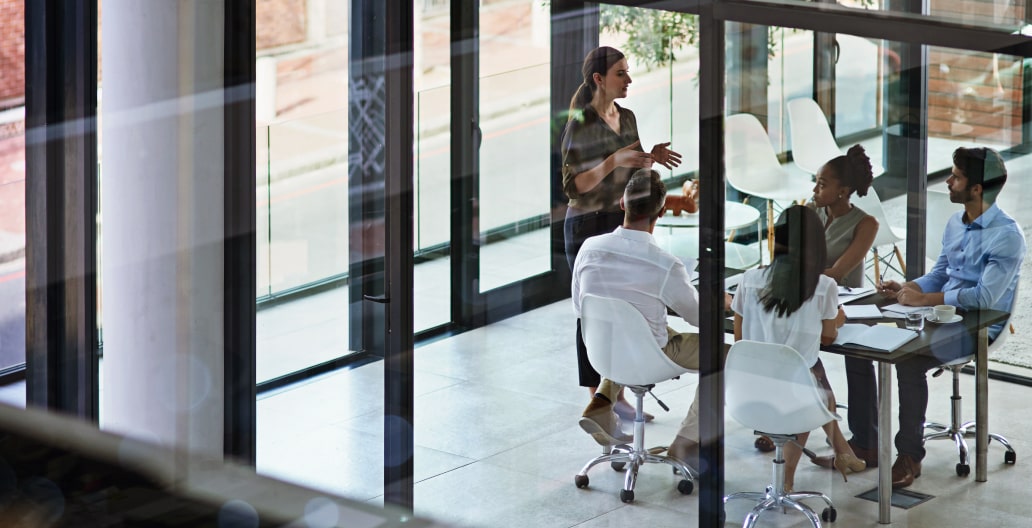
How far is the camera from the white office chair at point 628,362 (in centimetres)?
384

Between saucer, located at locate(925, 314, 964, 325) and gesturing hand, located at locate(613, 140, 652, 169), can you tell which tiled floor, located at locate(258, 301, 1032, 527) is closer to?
saucer, located at locate(925, 314, 964, 325)

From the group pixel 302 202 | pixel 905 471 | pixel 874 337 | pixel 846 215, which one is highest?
pixel 846 215

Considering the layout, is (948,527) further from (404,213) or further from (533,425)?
(404,213)

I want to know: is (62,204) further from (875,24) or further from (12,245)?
(875,24)

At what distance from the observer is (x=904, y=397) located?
132 inches

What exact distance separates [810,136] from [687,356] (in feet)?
2.53

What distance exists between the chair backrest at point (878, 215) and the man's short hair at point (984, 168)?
237 millimetres

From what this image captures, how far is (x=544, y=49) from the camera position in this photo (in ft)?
13.4

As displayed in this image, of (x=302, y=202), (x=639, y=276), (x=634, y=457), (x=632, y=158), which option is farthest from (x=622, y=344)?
(x=302, y=202)

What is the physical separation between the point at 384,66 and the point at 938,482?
7.55 feet

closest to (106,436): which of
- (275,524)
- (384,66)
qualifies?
(275,524)

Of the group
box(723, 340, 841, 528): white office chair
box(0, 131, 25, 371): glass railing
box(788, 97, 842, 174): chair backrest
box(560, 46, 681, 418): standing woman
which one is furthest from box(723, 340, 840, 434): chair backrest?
box(0, 131, 25, 371): glass railing

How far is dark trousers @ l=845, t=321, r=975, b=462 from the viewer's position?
3.28m

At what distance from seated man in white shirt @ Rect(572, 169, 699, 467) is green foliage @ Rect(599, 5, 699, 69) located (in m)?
0.35
